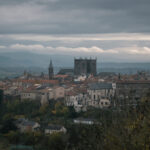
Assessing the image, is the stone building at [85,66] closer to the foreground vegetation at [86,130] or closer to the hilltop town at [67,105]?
the hilltop town at [67,105]

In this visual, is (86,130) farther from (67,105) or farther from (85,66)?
(85,66)

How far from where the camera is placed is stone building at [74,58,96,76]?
6868 cm

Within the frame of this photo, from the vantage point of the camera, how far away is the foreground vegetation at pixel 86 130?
6207 millimetres

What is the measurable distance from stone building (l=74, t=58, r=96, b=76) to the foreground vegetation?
42821mm

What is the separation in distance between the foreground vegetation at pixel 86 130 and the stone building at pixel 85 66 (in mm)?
42821

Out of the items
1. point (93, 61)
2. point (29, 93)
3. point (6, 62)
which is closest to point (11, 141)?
point (29, 93)

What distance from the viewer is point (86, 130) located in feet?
34.4

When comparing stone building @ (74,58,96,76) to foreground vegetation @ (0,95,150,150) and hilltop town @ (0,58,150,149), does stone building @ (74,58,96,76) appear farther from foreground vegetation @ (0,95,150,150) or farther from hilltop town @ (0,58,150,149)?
foreground vegetation @ (0,95,150,150)

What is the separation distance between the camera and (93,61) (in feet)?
226

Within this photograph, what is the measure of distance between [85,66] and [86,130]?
5847 centimetres

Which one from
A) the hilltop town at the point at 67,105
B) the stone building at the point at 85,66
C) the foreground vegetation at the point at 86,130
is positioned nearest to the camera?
the foreground vegetation at the point at 86,130

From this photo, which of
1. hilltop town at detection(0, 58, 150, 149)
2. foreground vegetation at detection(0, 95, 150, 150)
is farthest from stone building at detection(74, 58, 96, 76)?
foreground vegetation at detection(0, 95, 150, 150)

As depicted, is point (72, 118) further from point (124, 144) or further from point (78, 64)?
point (78, 64)

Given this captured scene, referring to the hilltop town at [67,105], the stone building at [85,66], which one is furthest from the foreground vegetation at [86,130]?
the stone building at [85,66]
